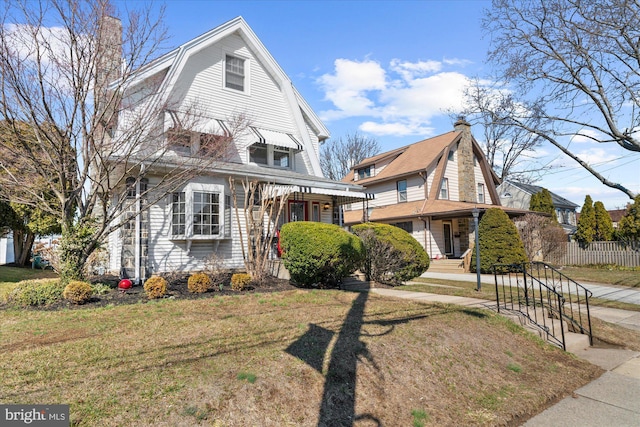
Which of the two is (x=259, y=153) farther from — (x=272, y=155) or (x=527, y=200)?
(x=527, y=200)

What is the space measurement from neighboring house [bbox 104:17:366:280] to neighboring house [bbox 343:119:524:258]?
848 cm

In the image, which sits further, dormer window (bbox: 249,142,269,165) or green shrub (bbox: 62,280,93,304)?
dormer window (bbox: 249,142,269,165)

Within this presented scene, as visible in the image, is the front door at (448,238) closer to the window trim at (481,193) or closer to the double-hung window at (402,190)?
the double-hung window at (402,190)

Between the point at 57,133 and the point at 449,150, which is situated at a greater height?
the point at 449,150

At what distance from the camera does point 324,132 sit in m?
16.1

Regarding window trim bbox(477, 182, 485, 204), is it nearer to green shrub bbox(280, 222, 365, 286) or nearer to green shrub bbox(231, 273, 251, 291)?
green shrub bbox(280, 222, 365, 286)

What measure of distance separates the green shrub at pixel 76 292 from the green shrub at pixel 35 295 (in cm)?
36

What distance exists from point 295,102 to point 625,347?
13.0 meters

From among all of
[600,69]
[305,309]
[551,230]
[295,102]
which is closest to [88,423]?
[305,309]

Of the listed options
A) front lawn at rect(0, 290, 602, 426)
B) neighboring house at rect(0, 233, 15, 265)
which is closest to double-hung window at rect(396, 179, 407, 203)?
front lawn at rect(0, 290, 602, 426)

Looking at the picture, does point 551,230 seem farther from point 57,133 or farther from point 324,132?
point 57,133

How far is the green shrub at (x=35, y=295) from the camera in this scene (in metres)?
7.05

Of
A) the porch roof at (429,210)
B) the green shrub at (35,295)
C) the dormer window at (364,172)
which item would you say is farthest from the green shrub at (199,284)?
the dormer window at (364,172)

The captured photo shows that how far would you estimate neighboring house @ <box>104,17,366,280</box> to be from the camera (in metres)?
10.5
